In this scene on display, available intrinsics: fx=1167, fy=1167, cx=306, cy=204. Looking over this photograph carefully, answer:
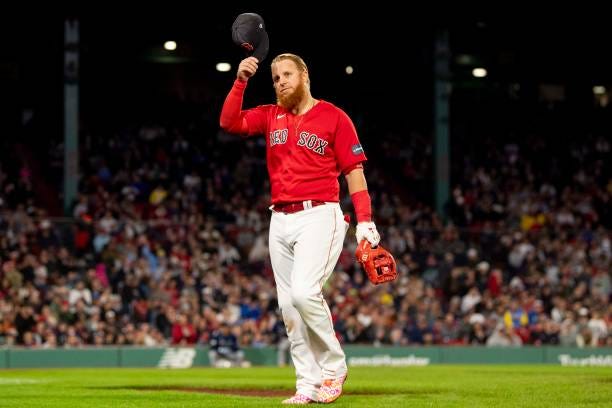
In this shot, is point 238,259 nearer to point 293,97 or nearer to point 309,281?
point 293,97

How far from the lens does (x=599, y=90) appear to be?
42.2 metres

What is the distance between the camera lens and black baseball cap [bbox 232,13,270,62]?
26.8 ft

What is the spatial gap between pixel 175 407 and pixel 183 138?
2380cm

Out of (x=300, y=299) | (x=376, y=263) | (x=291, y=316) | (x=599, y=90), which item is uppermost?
(x=599, y=90)

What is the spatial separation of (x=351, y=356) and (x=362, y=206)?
50.3 ft

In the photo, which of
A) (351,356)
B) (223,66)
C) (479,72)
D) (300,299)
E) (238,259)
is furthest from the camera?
(479,72)

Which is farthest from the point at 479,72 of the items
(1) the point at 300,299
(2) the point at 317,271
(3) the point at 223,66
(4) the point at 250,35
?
(1) the point at 300,299

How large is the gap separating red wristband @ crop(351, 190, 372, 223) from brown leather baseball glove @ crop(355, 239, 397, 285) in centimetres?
18

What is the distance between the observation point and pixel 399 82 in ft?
129

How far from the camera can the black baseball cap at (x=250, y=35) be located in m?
8.16

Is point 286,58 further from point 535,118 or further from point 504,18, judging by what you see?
point 535,118

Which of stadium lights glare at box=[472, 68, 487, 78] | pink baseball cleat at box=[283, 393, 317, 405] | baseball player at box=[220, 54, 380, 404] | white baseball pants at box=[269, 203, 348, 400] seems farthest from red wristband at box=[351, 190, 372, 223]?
stadium lights glare at box=[472, 68, 487, 78]

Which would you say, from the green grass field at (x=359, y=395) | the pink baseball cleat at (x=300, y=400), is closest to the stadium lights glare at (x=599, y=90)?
the green grass field at (x=359, y=395)

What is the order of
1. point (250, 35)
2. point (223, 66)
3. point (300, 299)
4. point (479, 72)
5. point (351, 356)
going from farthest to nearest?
point (479, 72)
point (223, 66)
point (351, 356)
point (250, 35)
point (300, 299)
